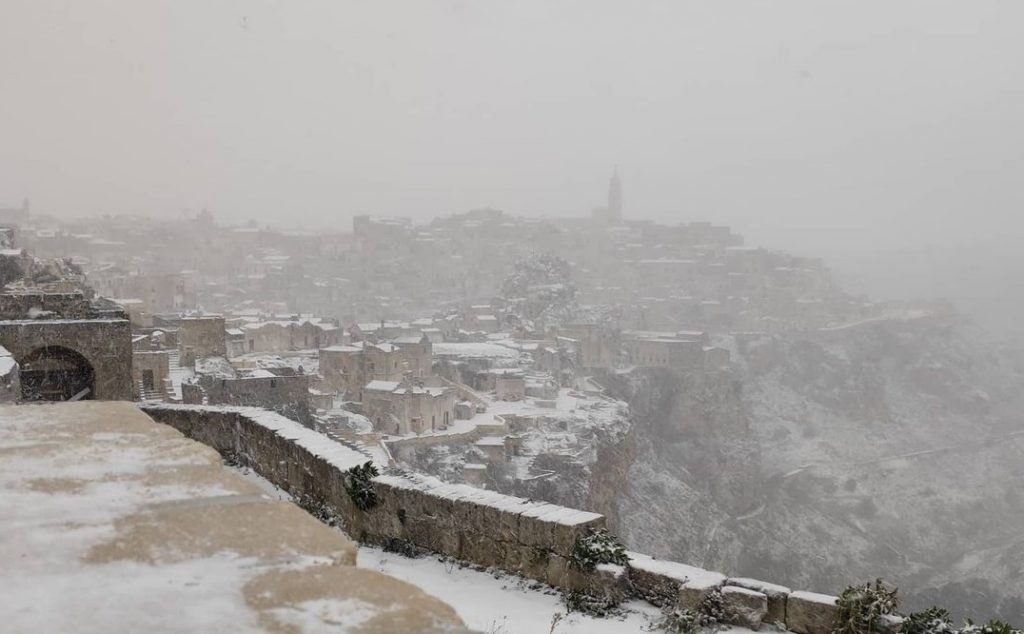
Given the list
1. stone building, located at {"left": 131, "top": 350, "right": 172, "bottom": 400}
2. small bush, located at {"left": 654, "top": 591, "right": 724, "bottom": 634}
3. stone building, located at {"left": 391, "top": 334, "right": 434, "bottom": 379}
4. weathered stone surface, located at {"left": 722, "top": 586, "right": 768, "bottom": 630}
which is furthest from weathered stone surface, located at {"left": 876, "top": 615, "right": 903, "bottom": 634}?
stone building, located at {"left": 391, "top": 334, "right": 434, "bottom": 379}

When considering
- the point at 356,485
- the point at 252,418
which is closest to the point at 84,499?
the point at 356,485

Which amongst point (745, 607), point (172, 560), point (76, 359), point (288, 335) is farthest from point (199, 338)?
point (172, 560)

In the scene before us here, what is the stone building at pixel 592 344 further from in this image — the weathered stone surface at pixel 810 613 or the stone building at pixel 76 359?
the weathered stone surface at pixel 810 613

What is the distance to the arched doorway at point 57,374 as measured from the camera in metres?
11.5

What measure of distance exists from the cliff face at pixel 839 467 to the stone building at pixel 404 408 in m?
8.72

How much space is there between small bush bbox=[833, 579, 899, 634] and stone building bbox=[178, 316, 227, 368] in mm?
27479

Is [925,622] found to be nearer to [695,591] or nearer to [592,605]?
[695,591]

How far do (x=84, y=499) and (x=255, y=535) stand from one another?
57 cm

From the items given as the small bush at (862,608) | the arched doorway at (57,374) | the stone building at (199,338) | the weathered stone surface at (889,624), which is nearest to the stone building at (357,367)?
the stone building at (199,338)

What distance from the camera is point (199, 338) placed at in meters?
29.3

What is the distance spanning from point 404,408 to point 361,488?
99.7 ft

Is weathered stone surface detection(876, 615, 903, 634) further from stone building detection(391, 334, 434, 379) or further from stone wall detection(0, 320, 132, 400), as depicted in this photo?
stone building detection(391, 334, 434, 379)

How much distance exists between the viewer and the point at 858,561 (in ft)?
153

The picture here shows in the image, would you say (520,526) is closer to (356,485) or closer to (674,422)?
(356,485)
